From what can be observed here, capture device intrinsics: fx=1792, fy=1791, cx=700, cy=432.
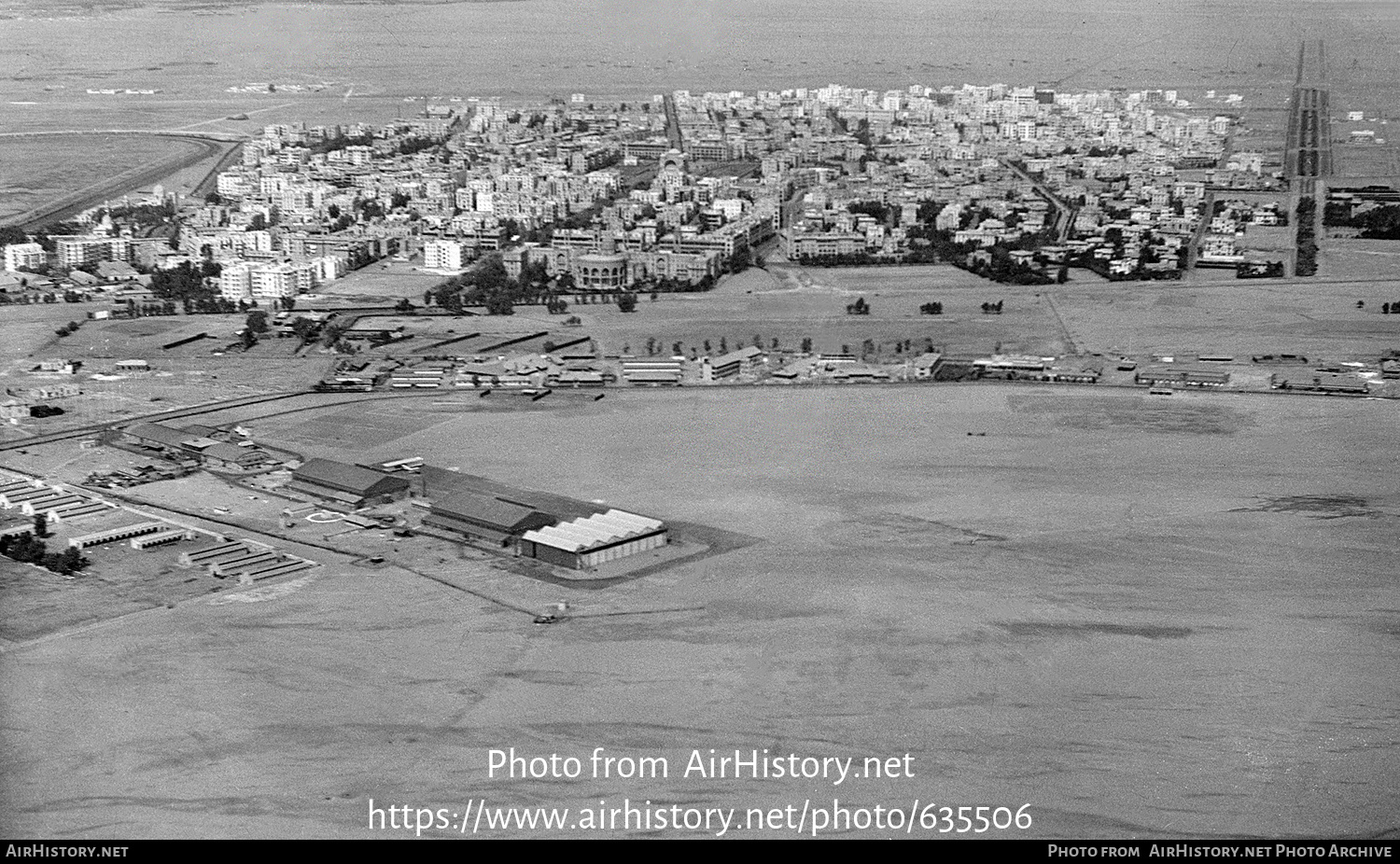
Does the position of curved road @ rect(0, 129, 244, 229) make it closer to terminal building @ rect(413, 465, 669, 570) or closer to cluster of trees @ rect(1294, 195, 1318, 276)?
terminal building @ rect(413, 465, 669, 570)

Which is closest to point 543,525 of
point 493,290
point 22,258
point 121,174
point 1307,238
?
point 493,290

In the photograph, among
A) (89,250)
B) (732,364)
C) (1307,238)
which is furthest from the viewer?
(89,250)

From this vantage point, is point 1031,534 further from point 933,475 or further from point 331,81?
point 331,81

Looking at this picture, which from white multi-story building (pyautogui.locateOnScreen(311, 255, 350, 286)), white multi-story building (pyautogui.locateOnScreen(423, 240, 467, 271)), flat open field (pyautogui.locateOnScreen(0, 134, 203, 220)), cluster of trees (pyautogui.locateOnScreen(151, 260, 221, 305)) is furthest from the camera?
flat open field (pyautogui.locateOnScreen(0, 134, 203, 220))

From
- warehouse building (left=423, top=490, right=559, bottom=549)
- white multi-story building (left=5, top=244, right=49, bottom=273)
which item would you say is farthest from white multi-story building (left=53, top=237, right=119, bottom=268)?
warehouse building (left=423, top=490, right=559, bottom=549)

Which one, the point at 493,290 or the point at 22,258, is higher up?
the point at 22,258

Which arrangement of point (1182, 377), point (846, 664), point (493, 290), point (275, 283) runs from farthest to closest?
point (275, 283) → point (493, 290) → point (1182, 377) → point (846, 664)

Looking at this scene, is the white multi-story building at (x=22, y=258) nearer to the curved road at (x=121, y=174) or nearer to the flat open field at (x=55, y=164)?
the curved road at (x=121, y=174)

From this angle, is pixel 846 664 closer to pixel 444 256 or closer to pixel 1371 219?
pixel 444 256

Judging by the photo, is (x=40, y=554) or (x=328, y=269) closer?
(x=40, y=554)
